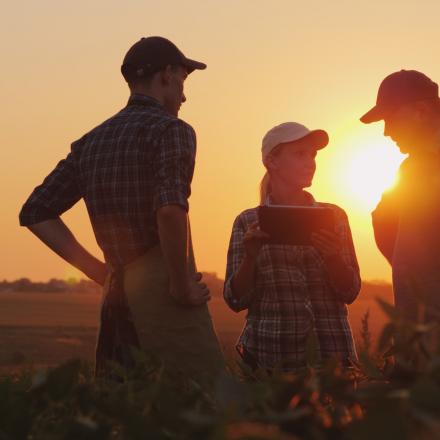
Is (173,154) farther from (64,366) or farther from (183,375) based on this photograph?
(64,366)

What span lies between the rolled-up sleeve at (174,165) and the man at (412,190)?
97 cm

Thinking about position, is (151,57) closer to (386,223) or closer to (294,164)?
(294,164)

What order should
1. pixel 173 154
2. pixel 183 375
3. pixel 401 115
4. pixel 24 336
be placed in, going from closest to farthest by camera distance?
pixel 183 375
pixel 173 154
pixel 401 115
pixel 24 336

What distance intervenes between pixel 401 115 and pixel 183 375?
9.40 ft

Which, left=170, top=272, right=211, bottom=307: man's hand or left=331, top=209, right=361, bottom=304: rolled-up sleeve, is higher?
left=331, top=209, right=361, bottom=304: rolled-up sleeve

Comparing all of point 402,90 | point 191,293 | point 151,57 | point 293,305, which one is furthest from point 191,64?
point 293,305

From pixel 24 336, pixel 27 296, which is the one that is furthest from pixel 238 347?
pixel 27 296

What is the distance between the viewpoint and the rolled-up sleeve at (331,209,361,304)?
180 inches

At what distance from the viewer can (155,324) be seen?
12.3 feet

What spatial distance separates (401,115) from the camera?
416 centimetres

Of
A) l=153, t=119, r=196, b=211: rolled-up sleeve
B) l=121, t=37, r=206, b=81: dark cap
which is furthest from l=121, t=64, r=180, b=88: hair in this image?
l=153, t=119, r=196, b=211: rolled-up sleeve

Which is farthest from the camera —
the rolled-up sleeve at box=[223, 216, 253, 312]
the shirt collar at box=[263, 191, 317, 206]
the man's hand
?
the shirt collar at box=[263, 191, 317, 206]

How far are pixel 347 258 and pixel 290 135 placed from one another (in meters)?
0.78

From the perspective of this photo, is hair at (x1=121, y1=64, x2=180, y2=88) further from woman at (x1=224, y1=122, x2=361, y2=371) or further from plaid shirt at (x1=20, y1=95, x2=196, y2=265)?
woman at (x1=224, y1=122, x2=361, y2=371)
